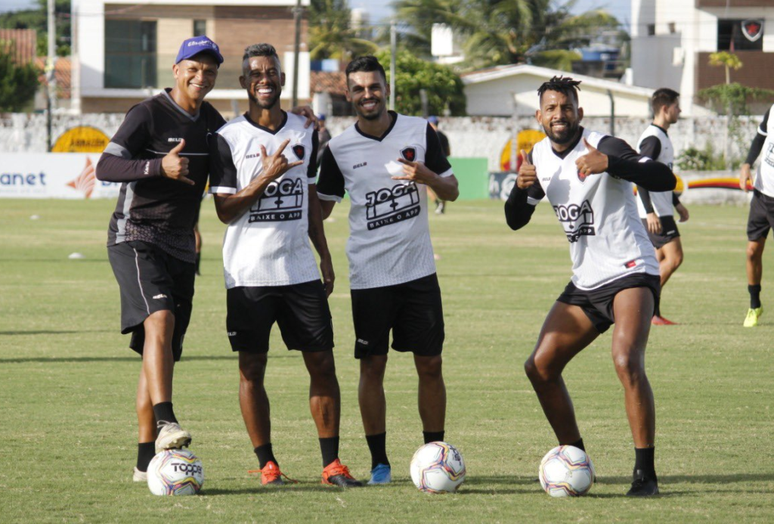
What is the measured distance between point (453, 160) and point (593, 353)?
26.9 meters

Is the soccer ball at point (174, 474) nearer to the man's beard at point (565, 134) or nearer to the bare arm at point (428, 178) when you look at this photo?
the bare arm at point (428, 178)

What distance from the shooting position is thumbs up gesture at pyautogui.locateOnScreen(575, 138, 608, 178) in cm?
→ 608

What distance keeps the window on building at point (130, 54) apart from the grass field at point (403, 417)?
143ft

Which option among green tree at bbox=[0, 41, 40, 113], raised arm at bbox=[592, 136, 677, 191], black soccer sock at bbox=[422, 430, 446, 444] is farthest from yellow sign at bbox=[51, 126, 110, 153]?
raised arm at bbox=[592, 136, 677, 191]

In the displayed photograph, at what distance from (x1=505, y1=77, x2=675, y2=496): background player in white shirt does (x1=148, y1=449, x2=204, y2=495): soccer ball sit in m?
1.87

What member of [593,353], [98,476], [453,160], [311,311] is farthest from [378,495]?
[453,160]

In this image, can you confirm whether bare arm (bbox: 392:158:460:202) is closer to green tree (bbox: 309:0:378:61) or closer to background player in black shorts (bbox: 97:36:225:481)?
background player in black shorts (bbox: 97:36:225:481)

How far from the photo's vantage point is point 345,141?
656cm

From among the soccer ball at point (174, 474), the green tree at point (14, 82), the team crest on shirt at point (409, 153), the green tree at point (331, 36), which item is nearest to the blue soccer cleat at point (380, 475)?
the soccer ball at point (174, 474)

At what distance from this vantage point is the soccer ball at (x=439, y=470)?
602 cm

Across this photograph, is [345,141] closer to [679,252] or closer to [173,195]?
[173,195]

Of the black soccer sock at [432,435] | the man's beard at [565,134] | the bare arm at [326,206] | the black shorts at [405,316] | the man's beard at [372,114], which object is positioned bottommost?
the black soccer sock at [432,435]

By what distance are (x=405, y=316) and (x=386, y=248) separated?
0.40 m

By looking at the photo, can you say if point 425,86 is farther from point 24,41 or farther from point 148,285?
point 148,285
